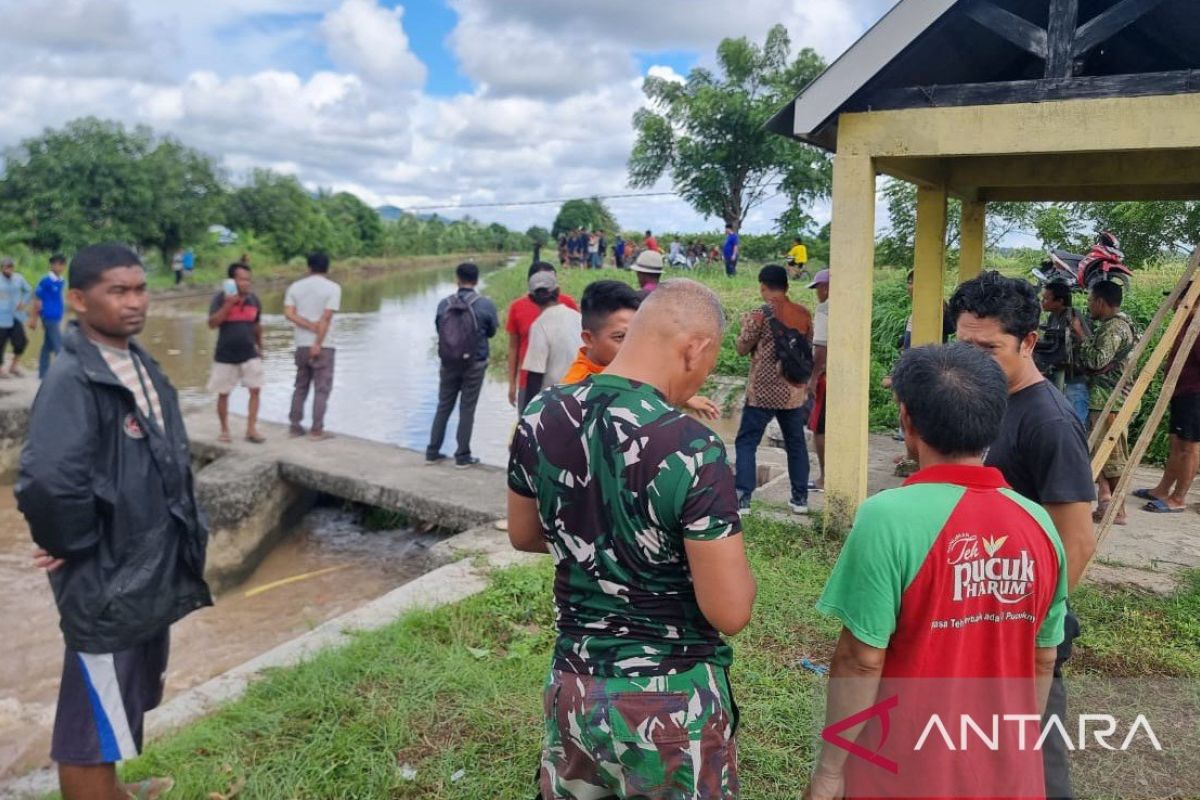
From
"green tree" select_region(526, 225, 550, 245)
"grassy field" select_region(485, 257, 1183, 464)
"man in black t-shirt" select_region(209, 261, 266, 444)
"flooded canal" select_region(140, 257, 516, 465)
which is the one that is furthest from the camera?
"green tree" select_region(526, 225, 550, 245)

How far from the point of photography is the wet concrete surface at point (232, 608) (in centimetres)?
458

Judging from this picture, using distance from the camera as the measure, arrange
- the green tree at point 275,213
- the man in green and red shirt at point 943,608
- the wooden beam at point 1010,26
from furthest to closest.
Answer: the green tree at point 275,213 → the wooden beam at point 1010,26 → the man in green and red shirt at point 943,608

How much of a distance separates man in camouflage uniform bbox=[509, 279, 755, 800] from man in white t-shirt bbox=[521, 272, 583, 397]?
4.06m

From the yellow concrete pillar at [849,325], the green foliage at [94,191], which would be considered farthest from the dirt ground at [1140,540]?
the green foliage at [94,191]

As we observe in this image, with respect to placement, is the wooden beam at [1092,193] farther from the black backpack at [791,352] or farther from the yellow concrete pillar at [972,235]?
the black backpack at [791,352]

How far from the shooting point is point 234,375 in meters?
7.63

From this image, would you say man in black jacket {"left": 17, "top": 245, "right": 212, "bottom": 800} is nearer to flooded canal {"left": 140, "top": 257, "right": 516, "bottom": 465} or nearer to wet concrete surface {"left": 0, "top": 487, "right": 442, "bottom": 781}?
wet concrete surface {"left": 0, "top": 487, "right": 442, "bottom": 781}

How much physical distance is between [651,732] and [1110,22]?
13.6 ft

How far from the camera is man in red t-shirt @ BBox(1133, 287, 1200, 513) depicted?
5527 mm

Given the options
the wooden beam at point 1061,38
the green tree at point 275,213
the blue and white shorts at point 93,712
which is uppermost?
the green tree at point 275,213

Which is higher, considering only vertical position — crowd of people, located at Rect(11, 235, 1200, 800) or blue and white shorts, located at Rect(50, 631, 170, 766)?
crowd of people, located at Rect(11, 235, 1200, 800)

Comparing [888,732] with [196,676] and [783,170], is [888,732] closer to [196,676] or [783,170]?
[196,676]

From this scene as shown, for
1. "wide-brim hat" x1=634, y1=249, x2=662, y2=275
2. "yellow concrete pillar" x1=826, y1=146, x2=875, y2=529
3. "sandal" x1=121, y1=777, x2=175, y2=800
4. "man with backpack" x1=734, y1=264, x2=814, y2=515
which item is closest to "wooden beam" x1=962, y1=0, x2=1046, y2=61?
"yellow concrete pillar" x1=826, y1=146, x2=875, y2=529

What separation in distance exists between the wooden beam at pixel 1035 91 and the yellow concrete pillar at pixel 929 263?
1824mm
